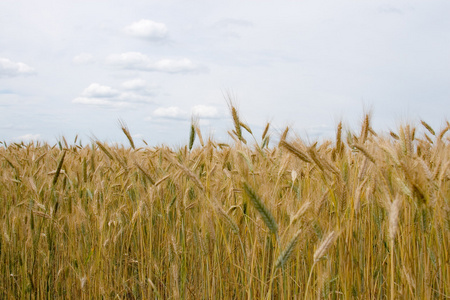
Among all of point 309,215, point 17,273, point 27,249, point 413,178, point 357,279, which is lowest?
point 17,273

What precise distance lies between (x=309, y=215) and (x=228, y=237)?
22.2 inches

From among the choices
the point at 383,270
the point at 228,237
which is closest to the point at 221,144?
the point at 228,237

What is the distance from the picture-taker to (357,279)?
1604 mm

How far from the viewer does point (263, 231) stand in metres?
1.67

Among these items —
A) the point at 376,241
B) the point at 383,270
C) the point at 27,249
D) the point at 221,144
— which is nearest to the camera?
the point at 383,270

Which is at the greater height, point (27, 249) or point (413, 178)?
point (413, 178)

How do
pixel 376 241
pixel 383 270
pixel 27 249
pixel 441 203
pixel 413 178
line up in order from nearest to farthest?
pixel 413 178 → pixel 441 203 → pixel 383 270 → pixel 376 241 → pixel 27 249

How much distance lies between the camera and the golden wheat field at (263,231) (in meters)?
1.43

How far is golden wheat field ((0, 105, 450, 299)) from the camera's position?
4.70ft

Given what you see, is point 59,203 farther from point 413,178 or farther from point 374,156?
point 413,178

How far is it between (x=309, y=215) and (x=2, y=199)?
2873 millimetres

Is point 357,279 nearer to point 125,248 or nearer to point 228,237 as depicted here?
point 228,237

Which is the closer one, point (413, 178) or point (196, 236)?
point (413, 178)

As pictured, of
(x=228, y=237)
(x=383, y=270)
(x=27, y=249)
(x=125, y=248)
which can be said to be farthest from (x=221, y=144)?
(x=383, y=270)
